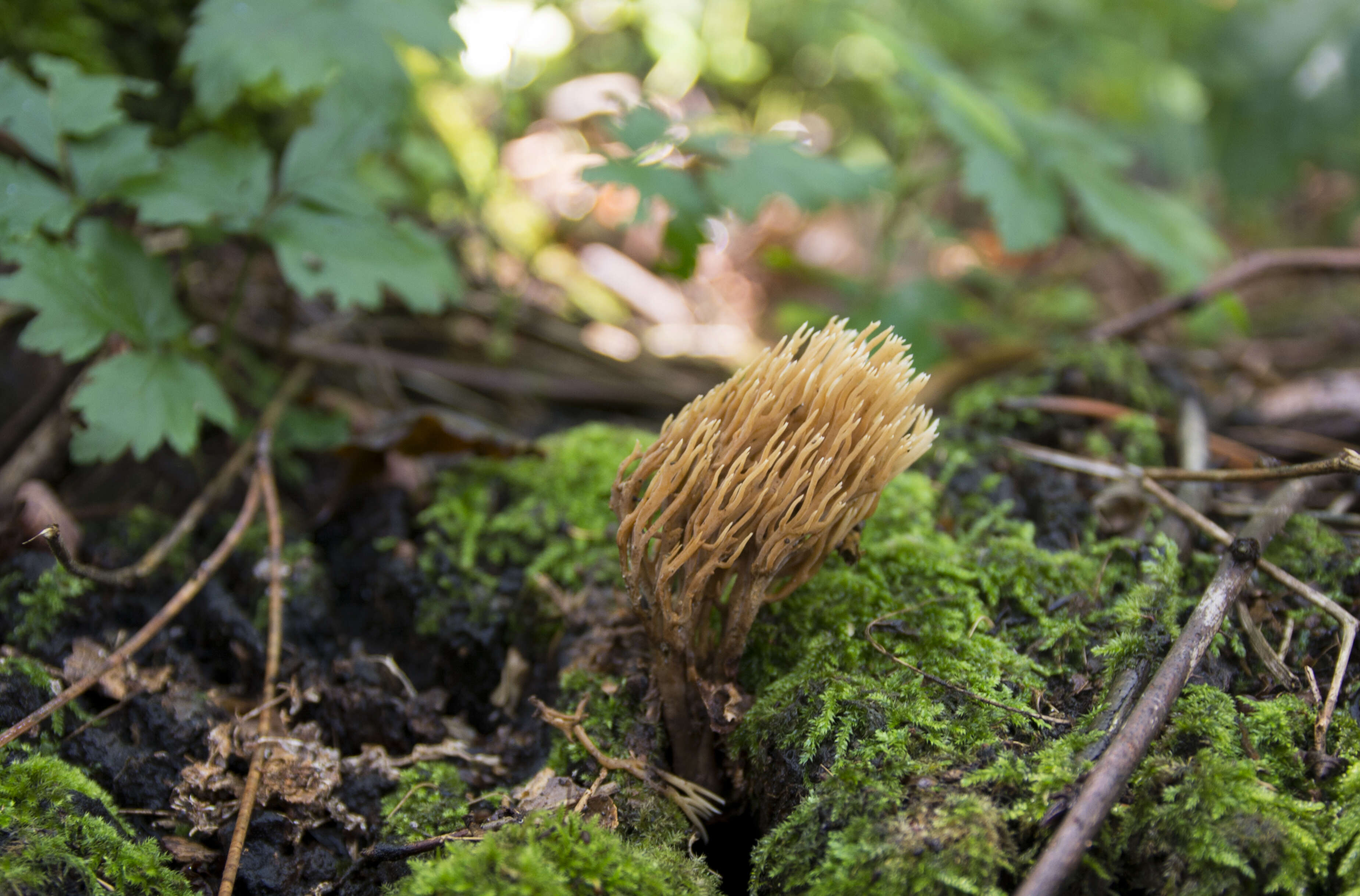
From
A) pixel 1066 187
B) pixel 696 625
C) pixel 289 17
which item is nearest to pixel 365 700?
pixel 696 625

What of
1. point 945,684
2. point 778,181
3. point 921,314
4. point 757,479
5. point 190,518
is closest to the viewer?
point 757,479

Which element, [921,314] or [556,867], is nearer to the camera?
[556,867]

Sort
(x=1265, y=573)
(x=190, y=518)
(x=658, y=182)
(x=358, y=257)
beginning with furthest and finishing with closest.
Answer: (x=658, y=182), (x=358, y=257), (x=190, y=518), (x=1265, y=573)

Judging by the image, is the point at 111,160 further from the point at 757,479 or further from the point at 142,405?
the point at 757,479

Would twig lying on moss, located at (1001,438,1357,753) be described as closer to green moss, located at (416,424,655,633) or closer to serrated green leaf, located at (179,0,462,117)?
green moss, located at (416,424,655,633)

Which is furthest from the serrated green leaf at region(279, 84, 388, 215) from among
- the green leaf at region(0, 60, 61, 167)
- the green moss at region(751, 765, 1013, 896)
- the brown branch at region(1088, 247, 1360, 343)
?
the brown branch at region(1088, 247, 1360, 343)

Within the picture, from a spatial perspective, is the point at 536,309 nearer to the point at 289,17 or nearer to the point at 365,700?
the point at 289,17

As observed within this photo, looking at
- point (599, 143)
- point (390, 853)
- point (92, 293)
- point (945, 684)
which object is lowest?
point (390, 853)

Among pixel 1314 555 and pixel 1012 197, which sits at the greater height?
pixel 1012 197

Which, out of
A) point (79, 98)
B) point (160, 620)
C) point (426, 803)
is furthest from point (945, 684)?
point (79, 98)
